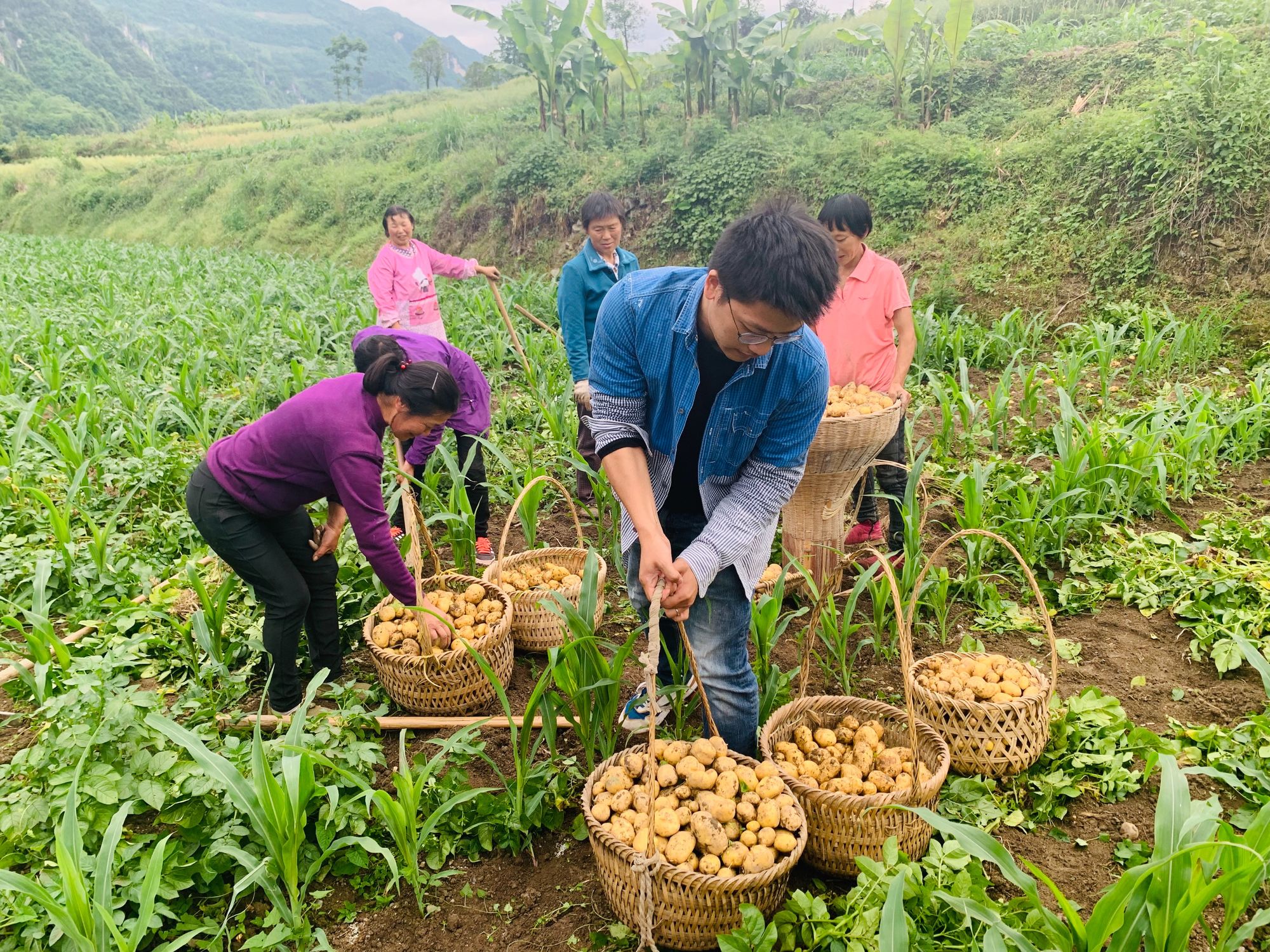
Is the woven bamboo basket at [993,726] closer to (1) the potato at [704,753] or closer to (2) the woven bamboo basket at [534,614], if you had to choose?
(1) the potato at [704,753]

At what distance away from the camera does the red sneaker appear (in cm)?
375

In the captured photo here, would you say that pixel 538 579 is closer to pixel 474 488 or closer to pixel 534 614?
pixel 534 614

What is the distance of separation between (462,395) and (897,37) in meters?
9.45

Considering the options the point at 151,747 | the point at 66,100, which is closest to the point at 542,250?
the point at 151,747

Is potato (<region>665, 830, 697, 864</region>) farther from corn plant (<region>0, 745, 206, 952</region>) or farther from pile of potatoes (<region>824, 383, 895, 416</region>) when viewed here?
pile of potatoes (<region>824, 383, 895, 416</region>)

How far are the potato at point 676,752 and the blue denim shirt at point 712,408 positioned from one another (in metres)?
0.43

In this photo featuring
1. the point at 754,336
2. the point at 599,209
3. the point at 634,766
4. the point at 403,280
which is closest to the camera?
the point at 754,336

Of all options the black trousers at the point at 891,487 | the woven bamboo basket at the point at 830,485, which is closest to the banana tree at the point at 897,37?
the black trousers at the point at 891,487

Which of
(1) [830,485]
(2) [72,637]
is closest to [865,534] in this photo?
(1) [830,485]

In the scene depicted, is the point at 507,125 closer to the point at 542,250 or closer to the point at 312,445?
the point at 542,250

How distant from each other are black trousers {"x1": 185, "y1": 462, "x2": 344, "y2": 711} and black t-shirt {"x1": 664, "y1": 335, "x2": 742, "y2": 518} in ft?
4.35

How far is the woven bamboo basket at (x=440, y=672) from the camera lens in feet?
8.48

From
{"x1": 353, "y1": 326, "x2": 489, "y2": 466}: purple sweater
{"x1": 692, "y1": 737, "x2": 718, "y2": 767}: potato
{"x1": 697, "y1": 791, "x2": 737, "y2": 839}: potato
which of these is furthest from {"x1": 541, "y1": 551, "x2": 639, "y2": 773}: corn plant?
{"x1": 353, "y1": 326, "x2": 489, "y2": 466}: purple sweater

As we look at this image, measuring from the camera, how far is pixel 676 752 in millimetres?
1997
